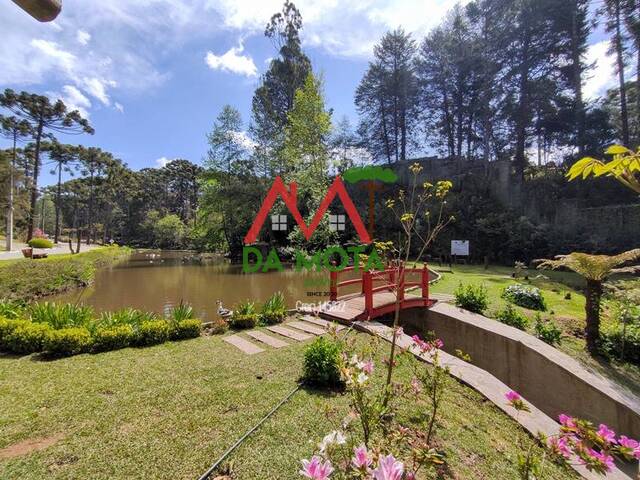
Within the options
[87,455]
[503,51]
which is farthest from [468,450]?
[503,51]

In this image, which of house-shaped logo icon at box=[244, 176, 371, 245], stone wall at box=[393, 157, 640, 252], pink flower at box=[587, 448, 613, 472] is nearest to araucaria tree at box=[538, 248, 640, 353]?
pink flower at box=[587, 448, 613, 472]

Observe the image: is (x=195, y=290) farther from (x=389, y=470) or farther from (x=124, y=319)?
(x=389, y=470)

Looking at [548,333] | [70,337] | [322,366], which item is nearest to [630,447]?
[322,366]

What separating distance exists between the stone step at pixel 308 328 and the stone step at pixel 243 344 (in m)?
1.06

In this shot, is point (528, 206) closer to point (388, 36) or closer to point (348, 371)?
point (388, 36)

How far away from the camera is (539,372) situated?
4.83 m

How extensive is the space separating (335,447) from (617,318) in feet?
22.4

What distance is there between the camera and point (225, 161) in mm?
20719

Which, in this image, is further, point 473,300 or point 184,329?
point 473,300

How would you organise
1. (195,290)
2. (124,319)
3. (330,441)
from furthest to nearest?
(195,290), (124,319), (330,441)

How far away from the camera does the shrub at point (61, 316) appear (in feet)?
16.3

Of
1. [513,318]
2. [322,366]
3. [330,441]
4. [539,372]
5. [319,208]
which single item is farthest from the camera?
[319,208]

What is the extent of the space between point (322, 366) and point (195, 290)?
8.73 m

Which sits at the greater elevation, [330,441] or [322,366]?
[330,441]
